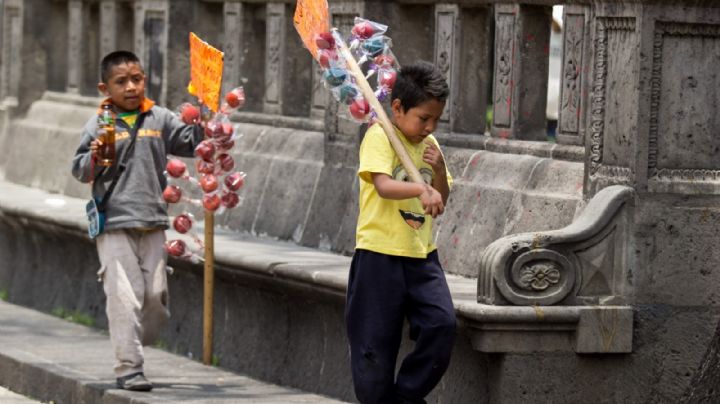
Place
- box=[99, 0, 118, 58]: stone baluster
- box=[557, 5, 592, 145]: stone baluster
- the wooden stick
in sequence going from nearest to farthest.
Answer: the wooden stick → box=[557, 5, 592, 145]: stone baluster → box=[99, 0, 118, 58]: stone baluster

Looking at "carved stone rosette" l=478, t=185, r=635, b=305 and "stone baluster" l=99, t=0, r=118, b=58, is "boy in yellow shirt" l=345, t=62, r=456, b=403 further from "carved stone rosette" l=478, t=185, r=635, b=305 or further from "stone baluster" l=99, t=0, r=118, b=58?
"stone baluster" l=99, t=0, r=118, b=58

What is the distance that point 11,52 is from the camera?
15477mm

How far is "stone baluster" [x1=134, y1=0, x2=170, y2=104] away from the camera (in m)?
13.1

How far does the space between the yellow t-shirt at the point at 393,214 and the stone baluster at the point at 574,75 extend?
1.35 metres

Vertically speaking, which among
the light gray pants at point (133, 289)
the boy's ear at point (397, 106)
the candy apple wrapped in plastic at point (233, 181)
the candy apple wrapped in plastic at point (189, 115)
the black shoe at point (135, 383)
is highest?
the boy's ear at point (397, 106)

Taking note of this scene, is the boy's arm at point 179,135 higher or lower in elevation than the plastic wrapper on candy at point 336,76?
lower

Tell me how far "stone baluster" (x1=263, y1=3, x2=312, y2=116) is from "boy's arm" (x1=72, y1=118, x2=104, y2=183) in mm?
2369

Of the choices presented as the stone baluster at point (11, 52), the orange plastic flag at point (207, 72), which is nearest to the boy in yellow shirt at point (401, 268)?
the orange plastic flag at point (207, 72)

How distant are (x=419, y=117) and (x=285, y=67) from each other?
4150mm

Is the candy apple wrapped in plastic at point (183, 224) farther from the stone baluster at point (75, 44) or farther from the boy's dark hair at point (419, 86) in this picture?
the stone baluster at point (75, 44)

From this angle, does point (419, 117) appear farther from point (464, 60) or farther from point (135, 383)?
point (135, 383)

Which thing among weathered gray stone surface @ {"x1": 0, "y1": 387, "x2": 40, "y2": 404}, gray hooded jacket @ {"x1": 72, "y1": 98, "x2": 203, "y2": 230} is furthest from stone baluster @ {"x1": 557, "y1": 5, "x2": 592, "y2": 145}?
weathered gray stone surface @ {"x1": 0, "y1": 387, "x2": 40, "y2": 404}

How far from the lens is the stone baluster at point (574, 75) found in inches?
366

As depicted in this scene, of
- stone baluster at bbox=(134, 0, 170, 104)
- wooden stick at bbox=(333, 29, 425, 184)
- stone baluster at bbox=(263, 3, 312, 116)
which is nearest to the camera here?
wooden stick at bbox=(333, 29, 425, 184)
